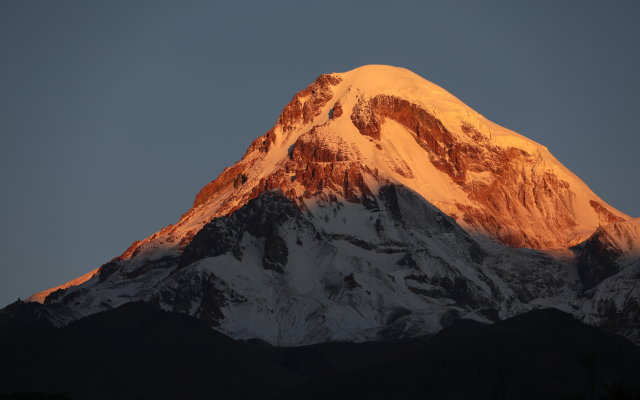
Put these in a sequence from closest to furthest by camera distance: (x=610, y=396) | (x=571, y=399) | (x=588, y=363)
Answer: (x=610, y=396) < (x=571, y=399) < (x=588, y=363)

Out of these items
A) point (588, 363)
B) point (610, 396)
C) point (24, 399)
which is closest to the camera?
point (610, 396)

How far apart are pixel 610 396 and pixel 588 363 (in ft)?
88.6

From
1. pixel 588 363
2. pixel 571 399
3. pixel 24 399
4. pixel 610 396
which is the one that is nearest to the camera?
pixel 610 396

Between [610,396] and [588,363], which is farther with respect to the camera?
[588,363]

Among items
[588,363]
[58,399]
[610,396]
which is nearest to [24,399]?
[58,399]

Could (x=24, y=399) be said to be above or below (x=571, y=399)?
above

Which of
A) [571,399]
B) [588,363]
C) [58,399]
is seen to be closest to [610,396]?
[571,399]

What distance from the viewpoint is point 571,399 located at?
136 m

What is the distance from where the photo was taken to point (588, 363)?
491ft

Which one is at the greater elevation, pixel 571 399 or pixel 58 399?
pixel 58 399

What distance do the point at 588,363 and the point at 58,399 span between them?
2960 inches

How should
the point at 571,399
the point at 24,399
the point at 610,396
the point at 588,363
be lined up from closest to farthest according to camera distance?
the point at 610,396 → the point at 571,399 → the point at 588,363 → the point at 24,399

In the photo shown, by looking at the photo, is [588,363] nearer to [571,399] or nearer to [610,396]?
[571,399]

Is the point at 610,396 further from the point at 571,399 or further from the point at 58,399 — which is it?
the point at 58,399
